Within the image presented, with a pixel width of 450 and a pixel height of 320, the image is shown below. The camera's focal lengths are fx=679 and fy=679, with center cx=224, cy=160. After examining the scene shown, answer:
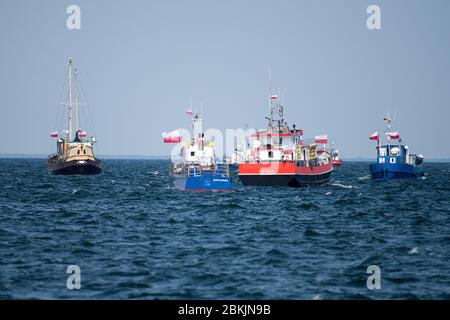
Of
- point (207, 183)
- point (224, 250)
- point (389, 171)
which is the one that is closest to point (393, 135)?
point (389, 171)

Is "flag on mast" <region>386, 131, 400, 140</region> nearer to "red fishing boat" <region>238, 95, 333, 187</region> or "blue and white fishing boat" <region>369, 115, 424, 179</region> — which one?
"blue and white fishing boat" <region>369, 115, 424, 179</region>

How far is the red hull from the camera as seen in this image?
67062 millimetres

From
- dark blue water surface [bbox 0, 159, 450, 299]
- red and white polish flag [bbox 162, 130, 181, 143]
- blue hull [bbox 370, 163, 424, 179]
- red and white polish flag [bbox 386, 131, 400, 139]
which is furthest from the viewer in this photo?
red and white polish flag [bbox 386, 131, 400, 139]

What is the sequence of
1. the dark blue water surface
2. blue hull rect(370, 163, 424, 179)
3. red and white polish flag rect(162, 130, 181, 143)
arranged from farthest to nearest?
blue hull rect(370, 163, 424, 179) < red and white polish flag rect(162, 130, 181, 143) < the dark blue water surface

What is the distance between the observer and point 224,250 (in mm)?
27938

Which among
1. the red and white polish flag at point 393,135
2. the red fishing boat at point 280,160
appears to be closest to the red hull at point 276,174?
the red fishing boat at point 280,160

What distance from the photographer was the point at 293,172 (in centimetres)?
6706

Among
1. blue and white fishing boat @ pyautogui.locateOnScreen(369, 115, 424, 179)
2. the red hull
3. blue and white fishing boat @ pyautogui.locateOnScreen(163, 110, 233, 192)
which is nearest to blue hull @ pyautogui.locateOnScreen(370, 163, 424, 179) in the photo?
blue and white fishing boat @ pyautogui.locateOnScreen(369, 115, 424, 179)

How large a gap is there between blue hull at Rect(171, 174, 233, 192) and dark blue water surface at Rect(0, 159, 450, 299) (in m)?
6.56

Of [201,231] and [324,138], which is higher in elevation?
[324,138]

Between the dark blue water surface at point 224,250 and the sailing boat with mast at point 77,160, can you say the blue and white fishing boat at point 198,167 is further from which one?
the sailing boat with mast at point 77,160
